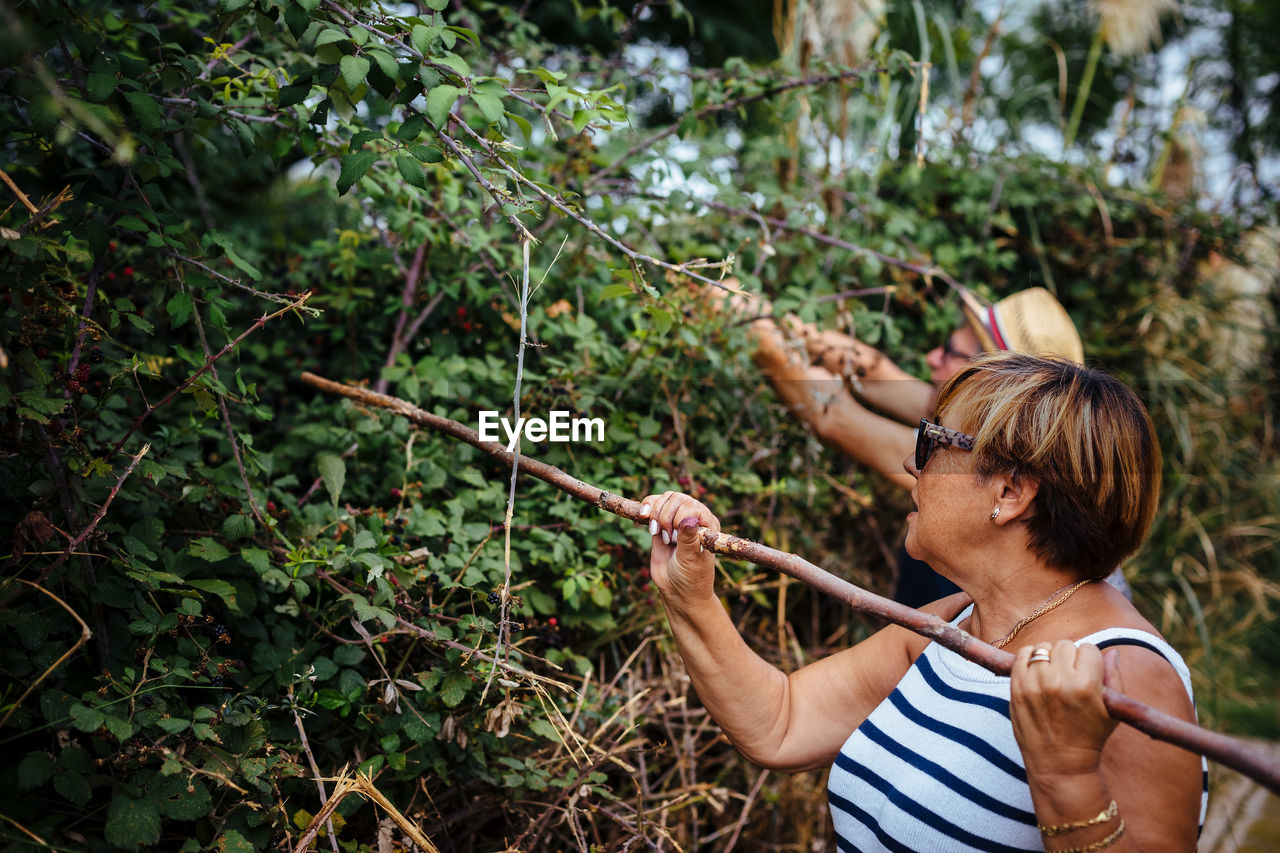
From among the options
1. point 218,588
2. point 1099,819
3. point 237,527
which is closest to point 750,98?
point 237,527

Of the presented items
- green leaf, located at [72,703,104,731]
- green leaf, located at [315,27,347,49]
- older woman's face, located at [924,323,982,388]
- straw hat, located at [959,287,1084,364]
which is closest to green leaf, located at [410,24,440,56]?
green leaf, located at [315,27,347,49]

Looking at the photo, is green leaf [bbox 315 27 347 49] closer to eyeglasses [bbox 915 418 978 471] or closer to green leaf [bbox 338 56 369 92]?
green leaf [bbox 338 56 369 92]

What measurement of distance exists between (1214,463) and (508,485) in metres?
3.63

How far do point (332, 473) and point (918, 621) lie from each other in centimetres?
132

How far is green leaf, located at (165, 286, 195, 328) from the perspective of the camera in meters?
1.62

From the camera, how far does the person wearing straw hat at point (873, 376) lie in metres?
2.60

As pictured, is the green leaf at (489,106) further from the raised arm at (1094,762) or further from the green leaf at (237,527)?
the raised arm at (1094,762)

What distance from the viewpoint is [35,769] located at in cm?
127

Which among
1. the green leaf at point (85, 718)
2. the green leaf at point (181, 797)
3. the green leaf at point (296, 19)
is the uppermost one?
the green leaf at point (296, 19)

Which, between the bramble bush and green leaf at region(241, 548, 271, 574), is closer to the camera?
the bramble bush

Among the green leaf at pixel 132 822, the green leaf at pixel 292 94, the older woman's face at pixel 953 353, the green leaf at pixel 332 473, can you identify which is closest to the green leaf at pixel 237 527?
the green leaf at pixel 332 473

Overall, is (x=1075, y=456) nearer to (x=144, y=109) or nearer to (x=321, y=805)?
(x=321, y=805)

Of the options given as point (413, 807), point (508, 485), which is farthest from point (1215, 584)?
point (413, 807)

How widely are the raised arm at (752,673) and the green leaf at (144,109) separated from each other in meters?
1.13
